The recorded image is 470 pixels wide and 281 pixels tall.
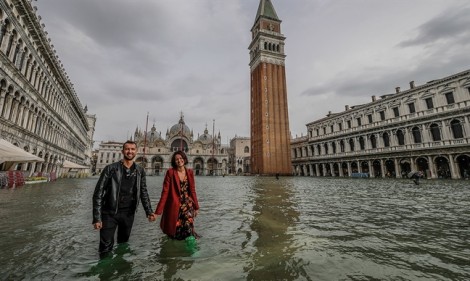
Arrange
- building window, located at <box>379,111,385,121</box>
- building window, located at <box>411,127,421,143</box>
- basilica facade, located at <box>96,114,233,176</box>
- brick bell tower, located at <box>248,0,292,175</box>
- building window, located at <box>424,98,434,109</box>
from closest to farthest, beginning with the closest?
1. building window, located at <box>424,98,434,109</box>
2. building window, located at <box>411,127,421,143</box>
3. building window, located at <box>379,111,385,121</box>
4. brick bell tower, located at <box>248,0,292,175</box>
5. basilica facade, located at <box>96,114,233,176</box>

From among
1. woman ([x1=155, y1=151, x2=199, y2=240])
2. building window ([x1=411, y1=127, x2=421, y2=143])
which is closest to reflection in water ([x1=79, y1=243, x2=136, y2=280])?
woman ([x1=155, y1=151, x2=199, y2=240])

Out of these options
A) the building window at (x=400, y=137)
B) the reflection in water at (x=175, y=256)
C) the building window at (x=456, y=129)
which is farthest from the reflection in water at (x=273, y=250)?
the building window at (x=400, y=137)

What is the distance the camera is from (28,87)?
746 inches

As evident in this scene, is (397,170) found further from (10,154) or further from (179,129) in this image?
(179,129)

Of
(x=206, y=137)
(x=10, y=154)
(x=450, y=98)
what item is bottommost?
(x=10, y=154)

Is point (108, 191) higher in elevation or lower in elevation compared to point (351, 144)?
lower

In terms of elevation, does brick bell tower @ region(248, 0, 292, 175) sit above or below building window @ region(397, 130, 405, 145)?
above

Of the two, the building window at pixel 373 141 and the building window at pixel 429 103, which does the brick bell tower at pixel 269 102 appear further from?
the building window at pixel 429 103

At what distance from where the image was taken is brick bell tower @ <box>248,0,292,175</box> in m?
49.5

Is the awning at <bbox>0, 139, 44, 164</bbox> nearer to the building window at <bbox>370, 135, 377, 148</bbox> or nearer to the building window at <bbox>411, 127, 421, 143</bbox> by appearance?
the building window at <bbox>411, 127, 421, 143</bbox>

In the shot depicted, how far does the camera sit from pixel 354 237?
174 inches

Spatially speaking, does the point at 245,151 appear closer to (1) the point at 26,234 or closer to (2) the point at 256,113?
(2) the point at 256,113

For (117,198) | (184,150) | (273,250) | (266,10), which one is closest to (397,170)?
(273,250)

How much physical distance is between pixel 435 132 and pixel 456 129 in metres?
2.10
